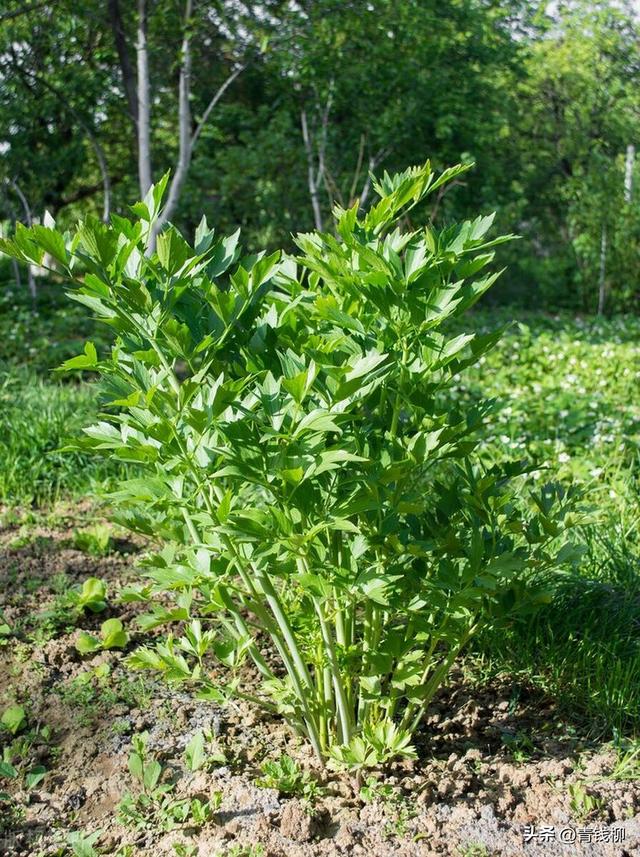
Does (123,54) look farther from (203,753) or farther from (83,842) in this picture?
(83,842)

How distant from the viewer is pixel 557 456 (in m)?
4.52

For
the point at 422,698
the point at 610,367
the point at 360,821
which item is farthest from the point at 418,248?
the point at 610,367

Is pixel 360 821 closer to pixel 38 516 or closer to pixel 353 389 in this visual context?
pixel 353 389

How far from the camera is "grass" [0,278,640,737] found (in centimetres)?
239

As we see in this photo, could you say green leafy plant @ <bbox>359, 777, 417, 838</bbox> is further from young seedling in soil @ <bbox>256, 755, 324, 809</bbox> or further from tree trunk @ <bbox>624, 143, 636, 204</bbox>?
tree trunk @ <bbox>624, 143, 636, 204</bbox>

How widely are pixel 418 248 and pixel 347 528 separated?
575 mm

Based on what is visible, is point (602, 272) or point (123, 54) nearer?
point (123, 54)

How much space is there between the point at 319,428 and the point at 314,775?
0.97 meters

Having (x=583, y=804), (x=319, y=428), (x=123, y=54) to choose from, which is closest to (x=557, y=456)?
(x=583, y=804)

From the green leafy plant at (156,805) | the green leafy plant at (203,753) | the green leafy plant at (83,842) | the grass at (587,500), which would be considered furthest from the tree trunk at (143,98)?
the green leafy plant at (83,842)

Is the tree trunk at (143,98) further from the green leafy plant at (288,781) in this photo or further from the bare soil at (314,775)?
the green leafy plant at (288,781)

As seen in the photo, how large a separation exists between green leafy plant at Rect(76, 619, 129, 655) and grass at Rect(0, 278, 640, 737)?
0.80m

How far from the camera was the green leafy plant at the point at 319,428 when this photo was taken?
1.62m

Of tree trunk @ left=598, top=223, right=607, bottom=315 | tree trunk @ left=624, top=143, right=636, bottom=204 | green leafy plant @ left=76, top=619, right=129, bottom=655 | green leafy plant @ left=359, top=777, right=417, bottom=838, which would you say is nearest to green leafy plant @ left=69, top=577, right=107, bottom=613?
green leafy plant @ left=76, top=619, right=129, bottom=655
